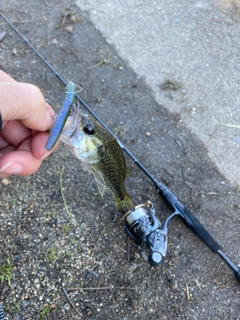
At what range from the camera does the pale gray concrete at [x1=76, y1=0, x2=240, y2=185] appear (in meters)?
3.21

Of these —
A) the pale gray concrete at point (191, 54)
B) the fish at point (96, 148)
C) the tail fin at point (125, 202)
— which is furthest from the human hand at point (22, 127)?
the pale gray concrete at point (191, 54)

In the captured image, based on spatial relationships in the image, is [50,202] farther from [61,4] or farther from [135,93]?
[61,4]

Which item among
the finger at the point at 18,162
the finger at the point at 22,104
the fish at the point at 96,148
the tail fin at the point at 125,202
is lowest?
the tail fin at the point at 125,202

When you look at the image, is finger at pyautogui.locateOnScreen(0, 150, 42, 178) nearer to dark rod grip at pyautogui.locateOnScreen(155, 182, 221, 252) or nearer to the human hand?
the human hand

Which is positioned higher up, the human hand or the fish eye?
the human hand

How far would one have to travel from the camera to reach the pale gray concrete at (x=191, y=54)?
10.5 feet

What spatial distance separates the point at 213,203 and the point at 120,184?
95cm

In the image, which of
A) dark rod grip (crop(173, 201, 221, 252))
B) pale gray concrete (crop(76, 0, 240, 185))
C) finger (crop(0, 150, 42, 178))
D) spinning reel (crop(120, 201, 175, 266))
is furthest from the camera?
pale gray concrete (crop(76, 0, 240, 185))

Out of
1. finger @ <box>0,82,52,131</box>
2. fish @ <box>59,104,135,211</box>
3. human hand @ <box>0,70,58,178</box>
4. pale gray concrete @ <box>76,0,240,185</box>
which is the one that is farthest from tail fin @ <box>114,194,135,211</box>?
pale gray concrete @ <box>76,0,240,185</box>

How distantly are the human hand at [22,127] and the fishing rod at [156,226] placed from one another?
2.66ft

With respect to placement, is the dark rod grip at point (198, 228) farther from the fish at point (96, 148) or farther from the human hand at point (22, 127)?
the human hand at point (22, 127)

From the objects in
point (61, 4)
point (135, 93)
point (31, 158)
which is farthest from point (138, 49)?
point (31, 158)

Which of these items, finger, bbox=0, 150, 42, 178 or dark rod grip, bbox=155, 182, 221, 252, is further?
dark rod grip, bbox=155, 182, 221, 252

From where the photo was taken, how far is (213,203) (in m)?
2.84
